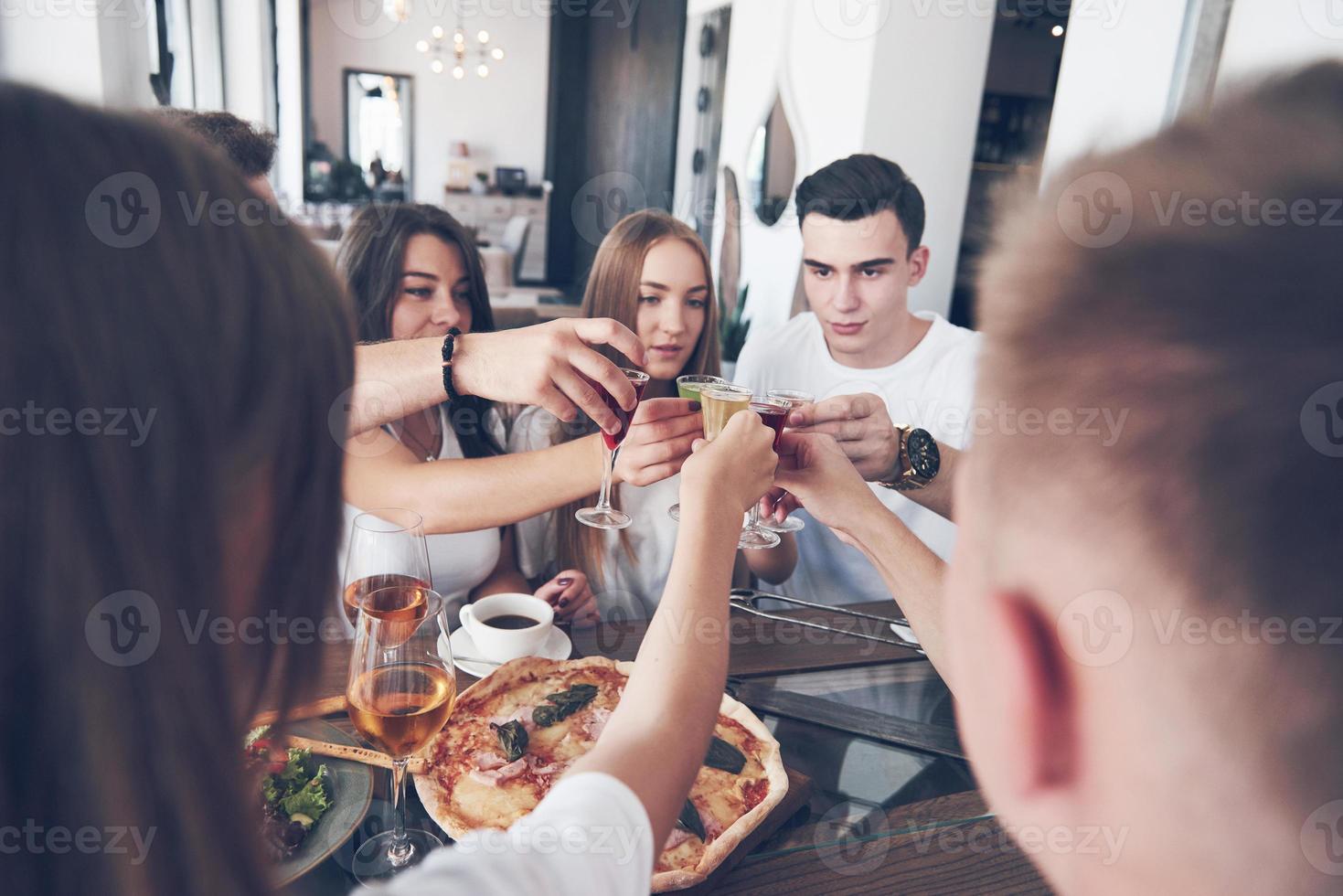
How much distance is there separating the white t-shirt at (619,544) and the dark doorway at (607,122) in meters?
5.86

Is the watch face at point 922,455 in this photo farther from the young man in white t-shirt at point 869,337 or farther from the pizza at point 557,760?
the pizza at point 557,760

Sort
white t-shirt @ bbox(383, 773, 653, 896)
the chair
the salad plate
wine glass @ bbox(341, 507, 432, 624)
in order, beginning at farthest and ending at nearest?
1. the chair
2. wine glass @ bbox(341, 507, 432, 624)
3. the salad plate
4. white t-shirt @ bbox(383, 773, 653, 896)

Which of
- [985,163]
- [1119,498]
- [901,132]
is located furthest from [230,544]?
[985,163]

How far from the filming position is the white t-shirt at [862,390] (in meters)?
2.72

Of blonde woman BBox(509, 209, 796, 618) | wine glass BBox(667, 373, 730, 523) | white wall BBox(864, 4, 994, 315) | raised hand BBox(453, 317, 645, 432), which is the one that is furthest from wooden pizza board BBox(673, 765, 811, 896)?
white wall BBox(864, 4, 994, 315)

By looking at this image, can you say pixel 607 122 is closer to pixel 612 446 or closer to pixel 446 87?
pixel 446 87

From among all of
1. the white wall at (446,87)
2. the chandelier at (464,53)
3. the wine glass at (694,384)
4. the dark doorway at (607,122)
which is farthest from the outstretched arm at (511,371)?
the white wall at (446,87)

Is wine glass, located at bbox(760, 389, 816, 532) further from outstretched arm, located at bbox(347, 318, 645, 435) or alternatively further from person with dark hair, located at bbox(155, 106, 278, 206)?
person with dark hair, located at bbox(155, 106, 278, 206)

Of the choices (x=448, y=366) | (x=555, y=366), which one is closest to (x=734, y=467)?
(x=555, y=366)

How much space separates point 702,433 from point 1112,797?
1.53 m

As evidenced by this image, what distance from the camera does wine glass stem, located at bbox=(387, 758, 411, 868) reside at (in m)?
1.07

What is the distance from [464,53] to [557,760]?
12675 millimetres

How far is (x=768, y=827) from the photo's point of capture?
1.13 metres

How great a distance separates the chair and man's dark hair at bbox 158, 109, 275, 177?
9.21 m
